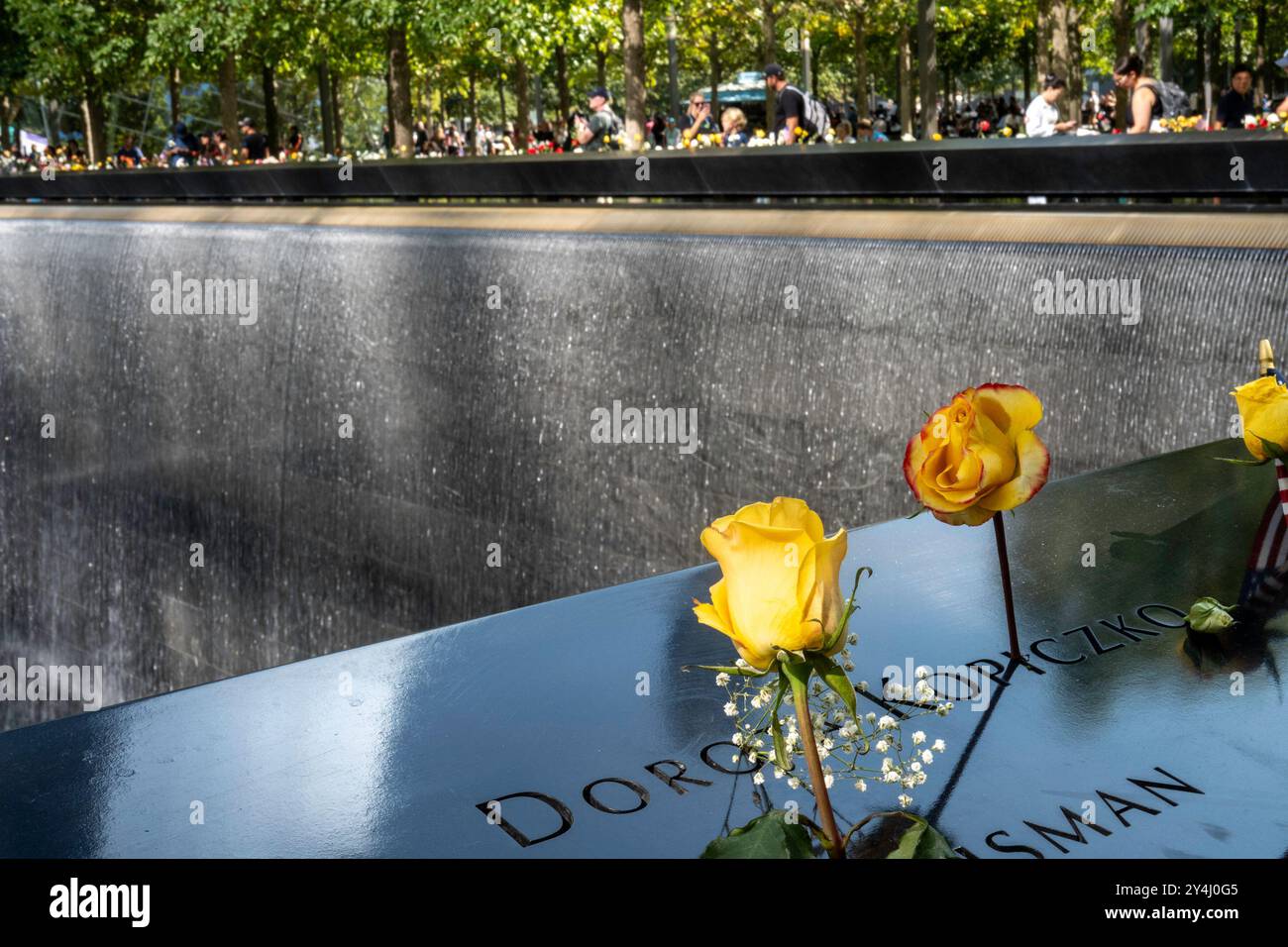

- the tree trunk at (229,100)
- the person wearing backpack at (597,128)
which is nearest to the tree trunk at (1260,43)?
the person wearing backpack at (597,128)

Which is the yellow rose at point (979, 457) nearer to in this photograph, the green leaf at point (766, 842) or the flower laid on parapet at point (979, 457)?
the flower laid on parapet at point (979, 457)

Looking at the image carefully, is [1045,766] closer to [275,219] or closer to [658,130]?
[275,219]

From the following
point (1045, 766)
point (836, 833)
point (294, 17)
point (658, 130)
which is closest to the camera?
point (836, 833)

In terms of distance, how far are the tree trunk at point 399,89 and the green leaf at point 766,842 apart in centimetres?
2023

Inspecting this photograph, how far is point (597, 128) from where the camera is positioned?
12891 mm

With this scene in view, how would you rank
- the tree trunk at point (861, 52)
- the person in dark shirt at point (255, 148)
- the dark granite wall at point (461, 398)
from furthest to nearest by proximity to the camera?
the tree trunk at point (861, 52) → the person in dark shirt at point (255, 148) → the dark granite wall at point (461, 398)

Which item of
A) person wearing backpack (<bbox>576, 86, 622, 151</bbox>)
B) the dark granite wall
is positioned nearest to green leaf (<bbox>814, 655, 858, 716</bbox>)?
the dark granite wall

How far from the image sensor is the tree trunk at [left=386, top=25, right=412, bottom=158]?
2078cm

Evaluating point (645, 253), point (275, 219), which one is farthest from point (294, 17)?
point (645, 253)

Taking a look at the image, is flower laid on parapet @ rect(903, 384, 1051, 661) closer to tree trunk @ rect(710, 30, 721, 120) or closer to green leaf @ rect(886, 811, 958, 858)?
green leaf @ rect(886, 811, 958, 858)

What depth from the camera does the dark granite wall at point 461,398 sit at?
4.94 metres

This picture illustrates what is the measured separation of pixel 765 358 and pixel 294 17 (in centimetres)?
1817
